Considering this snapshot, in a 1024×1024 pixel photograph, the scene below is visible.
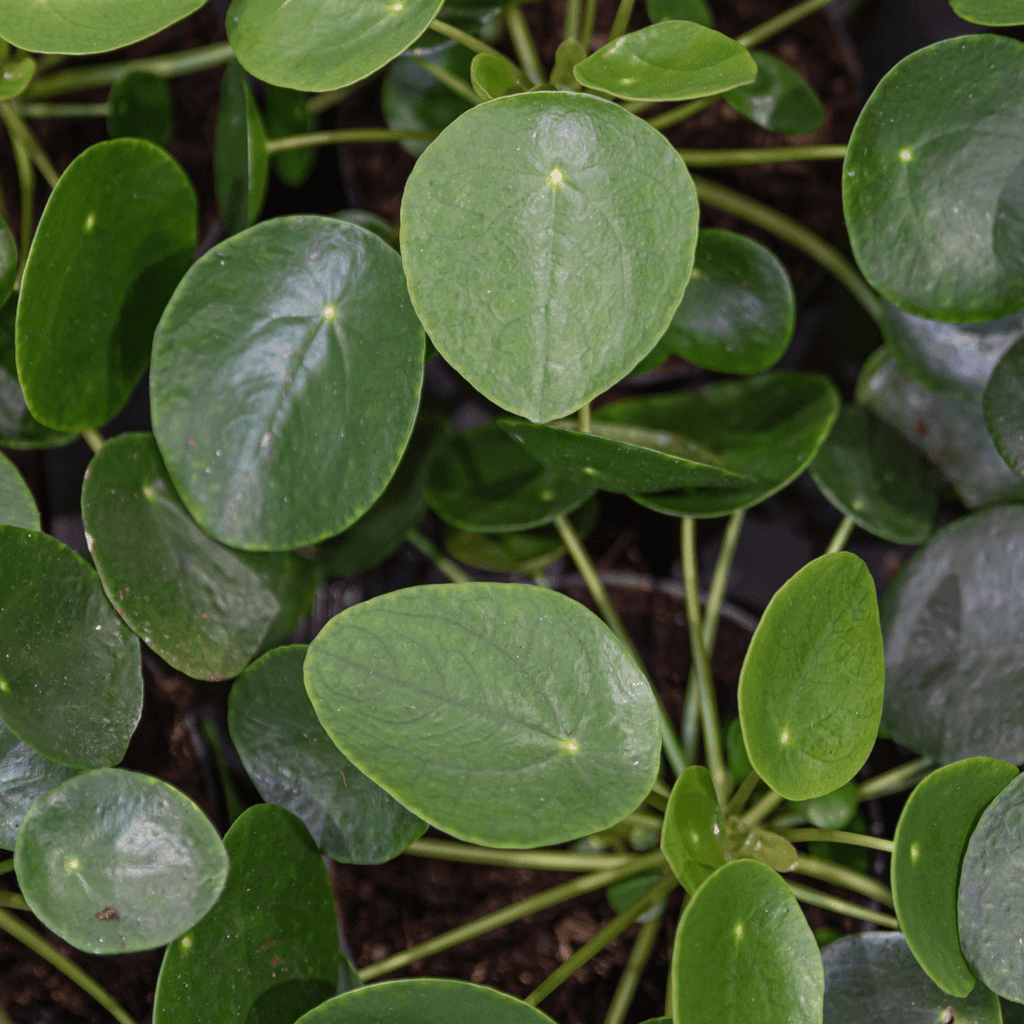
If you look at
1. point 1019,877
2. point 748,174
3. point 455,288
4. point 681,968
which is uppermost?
point 455,288

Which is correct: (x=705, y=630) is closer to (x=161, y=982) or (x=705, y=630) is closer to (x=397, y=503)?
(x=397, y=503)

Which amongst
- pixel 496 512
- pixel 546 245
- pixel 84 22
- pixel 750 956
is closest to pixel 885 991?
pixel 750 956

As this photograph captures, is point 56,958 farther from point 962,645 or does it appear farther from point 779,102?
point 779,102

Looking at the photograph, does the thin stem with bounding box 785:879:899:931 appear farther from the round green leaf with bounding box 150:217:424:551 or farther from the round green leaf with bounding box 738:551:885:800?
the round green leaf with bounding box 150:217:424:551

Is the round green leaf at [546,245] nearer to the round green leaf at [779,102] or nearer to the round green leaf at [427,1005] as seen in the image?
the round green leaf at [779,102]

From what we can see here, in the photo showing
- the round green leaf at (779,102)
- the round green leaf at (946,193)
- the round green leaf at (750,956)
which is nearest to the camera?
the round green leaf at (750,956)

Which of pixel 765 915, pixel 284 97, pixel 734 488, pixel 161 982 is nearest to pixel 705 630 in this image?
pixel 734 488

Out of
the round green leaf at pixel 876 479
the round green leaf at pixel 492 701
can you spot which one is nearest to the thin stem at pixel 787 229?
the round green leaf at pixel 876 479
